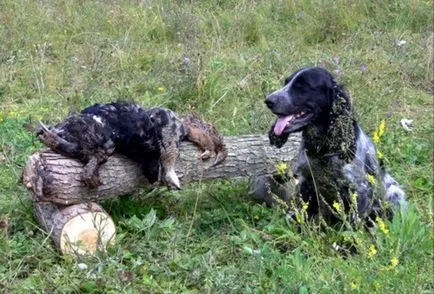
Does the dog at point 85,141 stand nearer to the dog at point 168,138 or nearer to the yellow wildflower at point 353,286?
the dog at point 168,138

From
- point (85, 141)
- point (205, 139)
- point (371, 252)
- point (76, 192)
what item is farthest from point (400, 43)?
point (371, 252)

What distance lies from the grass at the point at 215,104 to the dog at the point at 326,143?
0.30 m

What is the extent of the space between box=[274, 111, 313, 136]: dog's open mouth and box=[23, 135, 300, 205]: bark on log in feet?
1.67

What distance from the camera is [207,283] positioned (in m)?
4.23

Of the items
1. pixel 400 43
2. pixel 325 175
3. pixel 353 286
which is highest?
pixel 353 286

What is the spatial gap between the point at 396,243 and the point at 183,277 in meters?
1.16

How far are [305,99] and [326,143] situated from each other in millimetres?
314

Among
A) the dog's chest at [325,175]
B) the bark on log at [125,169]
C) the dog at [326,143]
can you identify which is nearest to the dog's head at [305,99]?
the dog at [326,143]

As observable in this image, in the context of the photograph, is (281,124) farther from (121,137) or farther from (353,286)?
(353,286)

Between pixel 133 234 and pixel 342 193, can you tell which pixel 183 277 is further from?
pixel 342 193

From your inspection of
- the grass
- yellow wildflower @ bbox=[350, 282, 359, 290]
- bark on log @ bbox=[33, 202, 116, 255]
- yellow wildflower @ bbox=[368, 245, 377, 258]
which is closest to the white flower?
the grass

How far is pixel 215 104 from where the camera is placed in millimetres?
7379

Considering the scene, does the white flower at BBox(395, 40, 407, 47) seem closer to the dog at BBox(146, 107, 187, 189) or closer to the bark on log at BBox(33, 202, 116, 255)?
the dog at BBox(146, 107, 187, 189)

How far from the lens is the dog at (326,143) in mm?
4988
